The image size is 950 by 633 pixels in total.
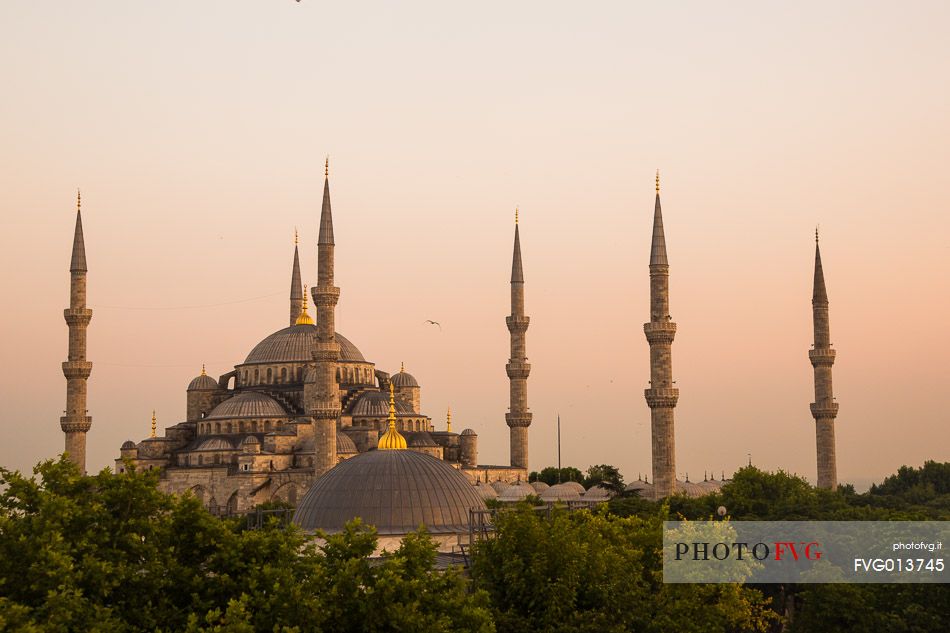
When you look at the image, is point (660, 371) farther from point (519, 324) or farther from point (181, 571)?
point (181, 571)

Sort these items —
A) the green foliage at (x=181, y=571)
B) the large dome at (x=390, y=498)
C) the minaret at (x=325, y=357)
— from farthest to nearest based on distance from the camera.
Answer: the minaret at (x=325, y=357) → the large dome at (x=390, y=498) → the green foliage at (x=181, y=571)

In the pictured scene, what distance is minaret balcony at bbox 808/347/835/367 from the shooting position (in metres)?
58.1

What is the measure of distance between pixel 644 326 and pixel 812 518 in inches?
540

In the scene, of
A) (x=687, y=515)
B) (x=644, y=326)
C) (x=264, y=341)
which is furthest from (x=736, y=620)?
(x=264, y=341)

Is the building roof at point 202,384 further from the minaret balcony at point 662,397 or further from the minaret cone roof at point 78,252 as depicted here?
the minaret balcony at point 662,397

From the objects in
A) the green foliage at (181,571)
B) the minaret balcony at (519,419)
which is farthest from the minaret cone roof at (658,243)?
the green foliage at (181,571)

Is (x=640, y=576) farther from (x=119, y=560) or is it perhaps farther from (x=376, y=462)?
(x=376, y=462)

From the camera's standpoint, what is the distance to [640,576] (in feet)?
82.3

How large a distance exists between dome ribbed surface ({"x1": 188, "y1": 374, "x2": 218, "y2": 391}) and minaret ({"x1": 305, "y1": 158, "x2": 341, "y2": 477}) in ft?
54.6

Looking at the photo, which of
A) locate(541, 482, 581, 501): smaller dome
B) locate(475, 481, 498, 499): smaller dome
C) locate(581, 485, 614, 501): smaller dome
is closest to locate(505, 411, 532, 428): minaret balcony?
locate(475, 481, 498, 499): smaller dome

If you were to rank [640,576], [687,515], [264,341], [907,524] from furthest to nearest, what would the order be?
[264,341] < [687,515] < [907,524] < [640,576]

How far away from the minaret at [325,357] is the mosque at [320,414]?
0.17 feet

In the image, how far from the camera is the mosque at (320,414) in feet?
176

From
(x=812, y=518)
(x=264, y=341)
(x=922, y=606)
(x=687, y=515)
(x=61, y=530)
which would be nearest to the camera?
(x=61, y=530)
